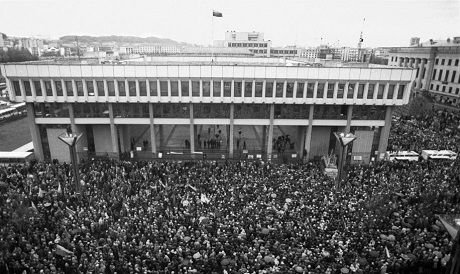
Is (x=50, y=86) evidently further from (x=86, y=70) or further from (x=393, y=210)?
(x=393, y=210)

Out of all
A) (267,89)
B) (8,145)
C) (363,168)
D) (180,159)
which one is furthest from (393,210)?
(8,145)

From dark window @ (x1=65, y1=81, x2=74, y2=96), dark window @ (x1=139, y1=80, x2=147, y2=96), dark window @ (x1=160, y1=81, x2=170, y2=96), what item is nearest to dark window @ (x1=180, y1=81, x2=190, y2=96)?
dark window @ (x1=160, y1=81, x2=170, y2=96)

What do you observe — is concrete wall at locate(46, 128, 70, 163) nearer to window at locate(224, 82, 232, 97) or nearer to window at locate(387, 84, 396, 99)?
window at locate(224, 82, 232, 97)

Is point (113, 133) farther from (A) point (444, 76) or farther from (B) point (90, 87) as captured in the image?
(A) point (444, 76)

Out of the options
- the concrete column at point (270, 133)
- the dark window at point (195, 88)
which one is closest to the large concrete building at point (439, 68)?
the concrete column at point (270, 133)

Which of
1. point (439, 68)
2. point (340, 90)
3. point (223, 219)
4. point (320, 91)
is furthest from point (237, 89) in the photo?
point (439, 68)
